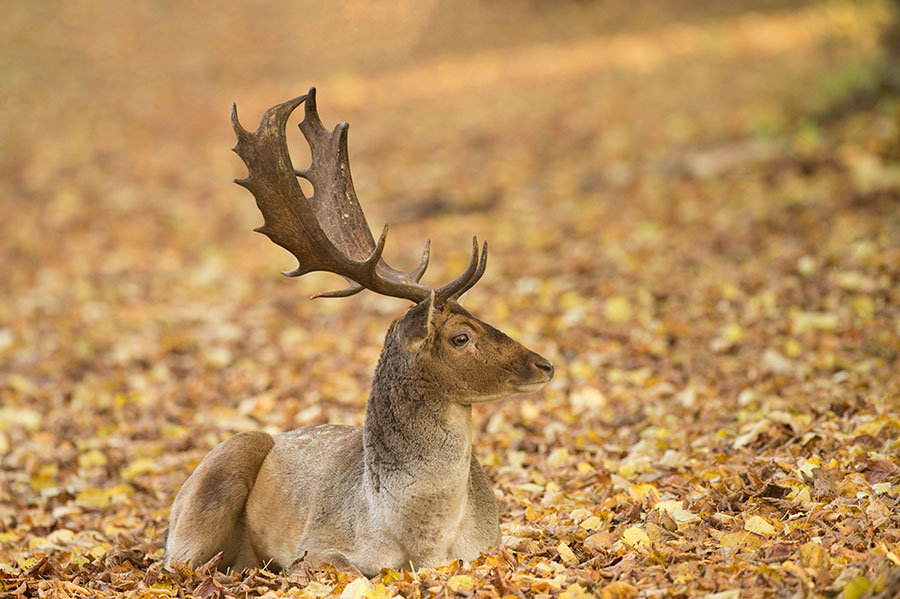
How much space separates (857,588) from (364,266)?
259 cm

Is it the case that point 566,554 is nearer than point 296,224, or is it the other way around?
point 566,554

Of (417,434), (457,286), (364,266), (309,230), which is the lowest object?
(417,434)

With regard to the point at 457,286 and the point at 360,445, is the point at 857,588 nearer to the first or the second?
the point at 457,286

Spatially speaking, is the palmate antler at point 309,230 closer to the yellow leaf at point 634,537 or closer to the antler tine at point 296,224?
the antler tine at point 296,224

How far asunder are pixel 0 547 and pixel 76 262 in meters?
7.60

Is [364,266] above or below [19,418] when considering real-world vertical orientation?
above

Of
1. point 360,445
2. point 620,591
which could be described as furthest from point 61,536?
point 620,591

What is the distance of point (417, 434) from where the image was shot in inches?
195

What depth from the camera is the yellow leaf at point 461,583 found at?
4.62 m

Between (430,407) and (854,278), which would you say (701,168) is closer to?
(854,278)

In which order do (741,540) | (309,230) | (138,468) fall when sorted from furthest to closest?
(138,468), (309,230), (741,540)

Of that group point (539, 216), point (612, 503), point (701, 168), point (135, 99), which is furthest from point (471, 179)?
point (612, 503)

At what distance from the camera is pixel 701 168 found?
13758 millimetres

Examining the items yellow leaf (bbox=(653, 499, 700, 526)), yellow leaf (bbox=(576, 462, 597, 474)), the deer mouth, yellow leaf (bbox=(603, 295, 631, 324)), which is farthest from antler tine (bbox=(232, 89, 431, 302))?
yellow leaf (bbox=(603, 295, 631, 324))
